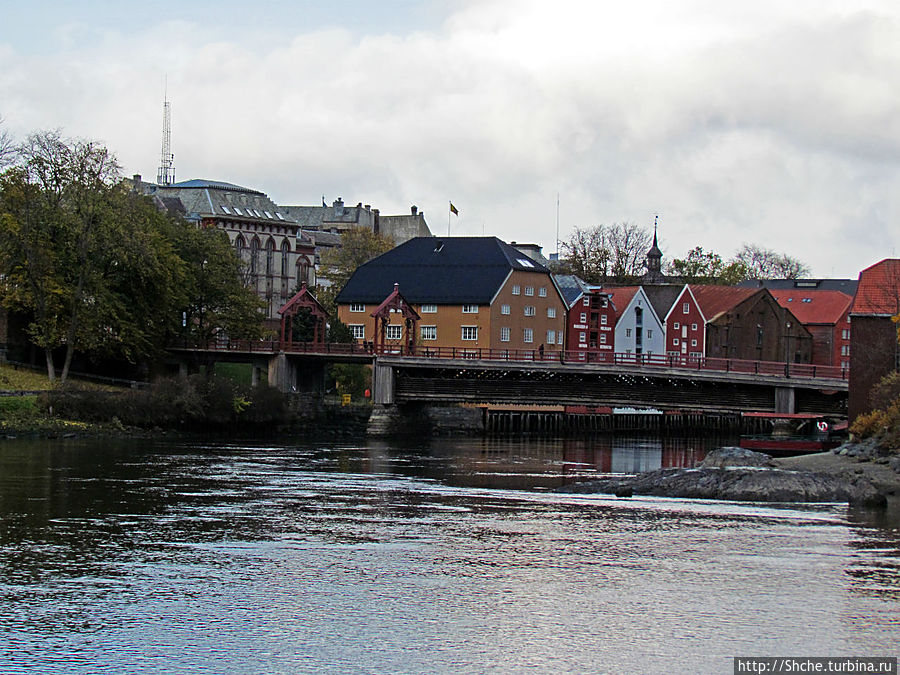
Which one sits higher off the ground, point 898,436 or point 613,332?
point 613,332

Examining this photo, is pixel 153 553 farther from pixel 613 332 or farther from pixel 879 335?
pixel 613 332

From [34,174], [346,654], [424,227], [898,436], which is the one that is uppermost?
[424,227]

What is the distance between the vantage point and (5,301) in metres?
76.5

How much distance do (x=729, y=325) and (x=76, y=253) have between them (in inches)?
2670

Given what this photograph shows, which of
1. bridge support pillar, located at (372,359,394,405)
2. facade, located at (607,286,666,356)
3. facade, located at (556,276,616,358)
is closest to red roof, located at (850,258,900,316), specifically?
bridge support pillar, located at (372,359,394,405)

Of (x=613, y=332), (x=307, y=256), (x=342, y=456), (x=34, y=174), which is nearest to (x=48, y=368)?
(x=34, y=174)

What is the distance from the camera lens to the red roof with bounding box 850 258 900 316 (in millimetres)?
61625

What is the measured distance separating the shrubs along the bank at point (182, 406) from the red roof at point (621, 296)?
45.8 metres

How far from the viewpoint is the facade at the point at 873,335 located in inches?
2404

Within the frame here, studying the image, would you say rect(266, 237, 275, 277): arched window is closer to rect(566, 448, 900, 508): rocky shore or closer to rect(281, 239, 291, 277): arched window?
rect(281, 239, 291, 277): arched window

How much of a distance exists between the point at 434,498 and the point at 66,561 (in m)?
16.4

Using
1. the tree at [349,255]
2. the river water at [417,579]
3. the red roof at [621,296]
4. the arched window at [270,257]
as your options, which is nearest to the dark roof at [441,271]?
the red roof at [621,296]

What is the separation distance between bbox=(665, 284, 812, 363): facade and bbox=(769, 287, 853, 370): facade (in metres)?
9.09

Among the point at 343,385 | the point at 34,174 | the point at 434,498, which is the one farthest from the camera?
the point at 343,385
